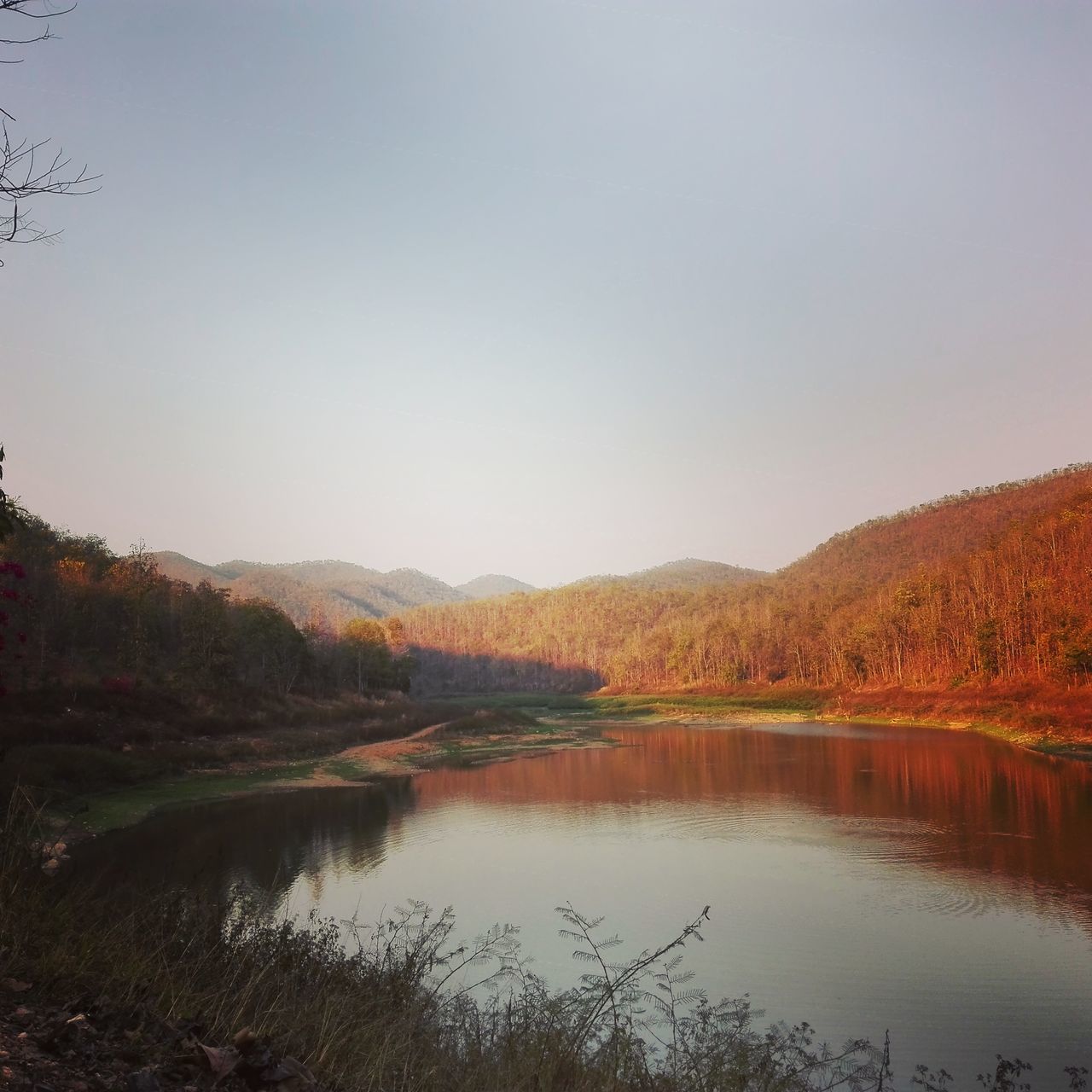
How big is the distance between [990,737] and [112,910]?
50.6 metres

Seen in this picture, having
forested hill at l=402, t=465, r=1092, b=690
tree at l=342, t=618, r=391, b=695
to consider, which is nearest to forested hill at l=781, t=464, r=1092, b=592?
forested hill at l=402, t=465, r=1092, b=690

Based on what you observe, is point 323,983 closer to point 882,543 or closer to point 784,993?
point 784,993

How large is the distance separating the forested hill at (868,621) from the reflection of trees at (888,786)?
16.2 m

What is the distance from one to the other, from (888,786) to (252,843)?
2367 centimetres

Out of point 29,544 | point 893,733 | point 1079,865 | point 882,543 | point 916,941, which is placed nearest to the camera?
point 916,941

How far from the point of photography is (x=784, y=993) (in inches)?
468

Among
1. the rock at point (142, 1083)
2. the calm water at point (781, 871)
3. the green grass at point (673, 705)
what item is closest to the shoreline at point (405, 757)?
the calm water at point (781, 871)

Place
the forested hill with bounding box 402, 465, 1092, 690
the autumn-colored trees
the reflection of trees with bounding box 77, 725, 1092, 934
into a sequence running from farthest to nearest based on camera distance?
the forested hill with bounding box 402, 465, 1092, 690 < the autumn-colored trees < the reflection of trees with bounding box 77, 725, 1092, 934

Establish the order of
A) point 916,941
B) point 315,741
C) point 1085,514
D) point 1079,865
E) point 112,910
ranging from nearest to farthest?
point 112,910, point 916,941, point 1079,865, point 315,741, point 1085,514

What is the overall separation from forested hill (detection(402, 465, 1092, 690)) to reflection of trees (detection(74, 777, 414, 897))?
146 ft

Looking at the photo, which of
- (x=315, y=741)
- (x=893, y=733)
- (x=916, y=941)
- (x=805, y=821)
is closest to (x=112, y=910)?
(x=916, y=941)

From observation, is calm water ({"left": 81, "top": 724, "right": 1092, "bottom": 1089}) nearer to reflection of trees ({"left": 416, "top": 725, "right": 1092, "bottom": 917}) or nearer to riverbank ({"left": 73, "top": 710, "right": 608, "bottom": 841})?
reflection of trees ({"left": 416, "top": 725, "right": 1092, "bottom": 917})

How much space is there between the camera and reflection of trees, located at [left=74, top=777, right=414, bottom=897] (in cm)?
1812

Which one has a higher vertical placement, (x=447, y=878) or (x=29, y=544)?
(x=29, y=544)
